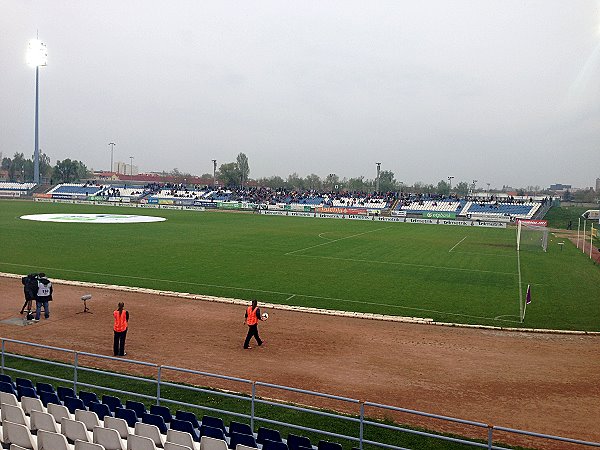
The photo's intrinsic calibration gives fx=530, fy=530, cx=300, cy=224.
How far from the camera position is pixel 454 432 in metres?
10.6

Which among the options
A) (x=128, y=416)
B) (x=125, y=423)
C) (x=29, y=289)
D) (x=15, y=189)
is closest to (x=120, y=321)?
(x=29, y=289)

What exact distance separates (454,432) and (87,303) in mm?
15282

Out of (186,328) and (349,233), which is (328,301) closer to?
(186,328)

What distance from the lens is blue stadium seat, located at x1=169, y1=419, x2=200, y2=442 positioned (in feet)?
27.1

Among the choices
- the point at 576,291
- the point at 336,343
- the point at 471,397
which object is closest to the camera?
the point at 471,397

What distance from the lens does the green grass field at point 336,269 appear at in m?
22.4

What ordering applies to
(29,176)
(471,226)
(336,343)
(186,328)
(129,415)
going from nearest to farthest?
(129,415)
(336,343)
(186,328)
(471,226)
(29,176)

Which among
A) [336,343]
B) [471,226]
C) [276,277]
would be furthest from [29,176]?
[336,343]

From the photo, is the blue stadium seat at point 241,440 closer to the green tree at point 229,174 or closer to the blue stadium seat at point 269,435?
the blue stadium seat at point 269,435

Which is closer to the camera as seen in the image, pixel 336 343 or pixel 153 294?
pixel 336 343

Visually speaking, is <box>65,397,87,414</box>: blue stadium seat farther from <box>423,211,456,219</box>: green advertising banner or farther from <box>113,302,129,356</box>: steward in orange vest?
<box>423,211,456,219</box>: green advertising banner

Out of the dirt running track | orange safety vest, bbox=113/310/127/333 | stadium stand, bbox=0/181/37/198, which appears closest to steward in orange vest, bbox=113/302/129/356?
orange safety vest, bbox=113/310/127/333

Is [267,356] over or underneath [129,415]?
underneath

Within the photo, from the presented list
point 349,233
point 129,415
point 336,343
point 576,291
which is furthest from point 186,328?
point 349,233
